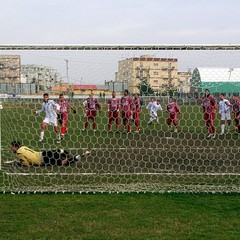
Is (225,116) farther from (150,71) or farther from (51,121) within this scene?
(150,71)

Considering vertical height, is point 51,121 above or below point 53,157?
above

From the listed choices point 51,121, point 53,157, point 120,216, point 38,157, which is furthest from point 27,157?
point 51,121

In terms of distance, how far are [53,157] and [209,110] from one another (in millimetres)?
4001

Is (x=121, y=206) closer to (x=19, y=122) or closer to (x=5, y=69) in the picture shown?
(x=5, y=69)

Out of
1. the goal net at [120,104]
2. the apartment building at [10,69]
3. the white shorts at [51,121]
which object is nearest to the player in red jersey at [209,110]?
the goal net at [120,104]

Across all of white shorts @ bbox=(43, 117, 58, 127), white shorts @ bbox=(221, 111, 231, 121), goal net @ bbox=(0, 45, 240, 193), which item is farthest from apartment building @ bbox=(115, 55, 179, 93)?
white shorts @ bbox=(221, 111, 231, 121)

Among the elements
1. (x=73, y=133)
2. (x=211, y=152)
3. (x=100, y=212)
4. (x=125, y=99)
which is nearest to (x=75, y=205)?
(x=100, y=212)

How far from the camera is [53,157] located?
29.8 ft

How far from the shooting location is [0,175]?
8352 mm

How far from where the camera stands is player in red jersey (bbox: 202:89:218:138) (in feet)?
28.5

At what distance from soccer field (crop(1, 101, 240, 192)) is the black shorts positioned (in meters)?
0.17

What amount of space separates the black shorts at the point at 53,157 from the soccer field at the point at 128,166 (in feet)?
0.54

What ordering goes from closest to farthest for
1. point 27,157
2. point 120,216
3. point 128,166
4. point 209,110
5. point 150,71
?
point 120,216, point 150,71, point 27,157, point 128,166, point 209,110

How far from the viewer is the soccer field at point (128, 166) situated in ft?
24.9
